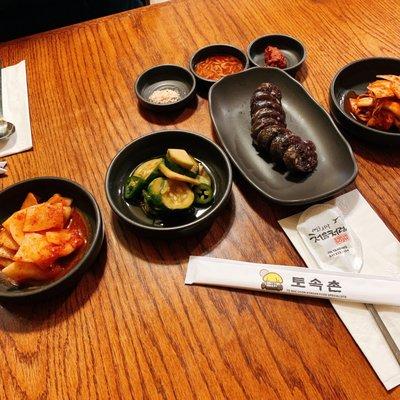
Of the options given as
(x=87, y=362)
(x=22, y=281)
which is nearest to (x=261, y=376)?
(x=87, y=362)

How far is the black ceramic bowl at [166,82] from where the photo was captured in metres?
1.76

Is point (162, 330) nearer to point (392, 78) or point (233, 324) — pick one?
point (233, 324)

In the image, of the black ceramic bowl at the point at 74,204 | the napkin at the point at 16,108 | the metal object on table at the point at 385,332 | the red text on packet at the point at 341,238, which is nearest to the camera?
the metal object on table at the point at 385,332

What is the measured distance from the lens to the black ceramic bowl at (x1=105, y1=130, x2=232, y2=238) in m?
1.23

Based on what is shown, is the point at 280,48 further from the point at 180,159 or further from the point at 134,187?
the point at 134,187

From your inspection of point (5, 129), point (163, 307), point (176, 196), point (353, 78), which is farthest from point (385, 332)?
point (5, 129)

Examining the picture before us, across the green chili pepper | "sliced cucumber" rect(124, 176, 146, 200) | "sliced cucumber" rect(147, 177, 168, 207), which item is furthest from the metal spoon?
the green chili pepper

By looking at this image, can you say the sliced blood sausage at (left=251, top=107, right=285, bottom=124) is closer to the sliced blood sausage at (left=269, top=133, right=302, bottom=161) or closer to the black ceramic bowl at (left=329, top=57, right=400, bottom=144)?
the sliced blood sausage at (left=269, top=133, right=302, bottom=161)

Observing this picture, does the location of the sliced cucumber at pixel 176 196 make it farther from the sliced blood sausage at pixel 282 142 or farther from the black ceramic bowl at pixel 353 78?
the black ceramic bowl at pixel 353 78

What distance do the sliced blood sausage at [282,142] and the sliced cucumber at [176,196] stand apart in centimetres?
40

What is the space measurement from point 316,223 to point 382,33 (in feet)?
4.40

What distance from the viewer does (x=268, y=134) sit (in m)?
1.48

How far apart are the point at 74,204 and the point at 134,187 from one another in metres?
0.23

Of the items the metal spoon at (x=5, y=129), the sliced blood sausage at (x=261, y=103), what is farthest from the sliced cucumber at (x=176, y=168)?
the metal spoon at (x=5, y=129)
